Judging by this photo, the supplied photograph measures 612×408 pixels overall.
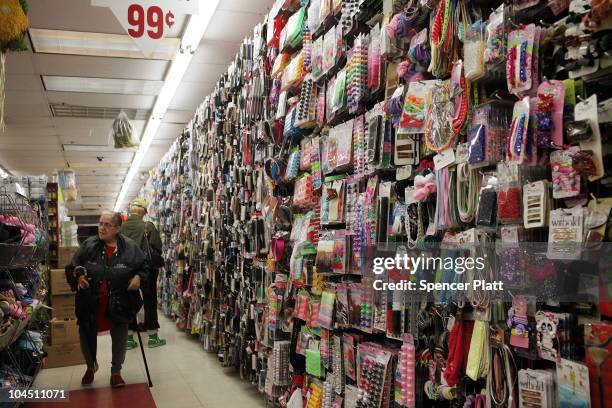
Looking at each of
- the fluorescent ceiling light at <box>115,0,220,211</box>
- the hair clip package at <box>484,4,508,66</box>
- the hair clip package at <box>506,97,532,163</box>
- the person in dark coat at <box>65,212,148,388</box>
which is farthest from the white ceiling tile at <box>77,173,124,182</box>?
the hair clip package at <box>506,97,532,163</box>

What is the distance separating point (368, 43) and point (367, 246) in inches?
34.3

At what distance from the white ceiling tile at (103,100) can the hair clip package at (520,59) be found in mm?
6826

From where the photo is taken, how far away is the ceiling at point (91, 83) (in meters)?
5.07

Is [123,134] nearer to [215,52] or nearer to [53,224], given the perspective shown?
[53,224]

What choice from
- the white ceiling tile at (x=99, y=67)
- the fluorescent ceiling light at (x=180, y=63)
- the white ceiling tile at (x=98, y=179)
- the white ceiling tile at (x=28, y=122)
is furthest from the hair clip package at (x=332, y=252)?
the white ceiling tile at (x=98, y=179)

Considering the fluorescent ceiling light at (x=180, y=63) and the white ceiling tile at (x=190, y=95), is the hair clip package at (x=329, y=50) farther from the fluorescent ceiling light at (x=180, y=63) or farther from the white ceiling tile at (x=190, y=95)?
the white ceiling tile at (x=190, y=95)

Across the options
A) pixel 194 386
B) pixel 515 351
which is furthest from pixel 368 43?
pixel 194 386

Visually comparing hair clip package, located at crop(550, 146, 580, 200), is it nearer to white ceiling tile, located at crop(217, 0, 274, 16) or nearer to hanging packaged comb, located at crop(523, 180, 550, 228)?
hanging packaged comb, located at crop(523, 180, 550, 228)

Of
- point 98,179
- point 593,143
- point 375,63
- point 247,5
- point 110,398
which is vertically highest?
point 98,179

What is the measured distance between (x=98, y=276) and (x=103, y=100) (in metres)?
3.92

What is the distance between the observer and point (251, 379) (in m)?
4.38

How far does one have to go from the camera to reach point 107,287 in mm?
4660

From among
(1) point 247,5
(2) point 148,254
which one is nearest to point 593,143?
(1) point 247,5

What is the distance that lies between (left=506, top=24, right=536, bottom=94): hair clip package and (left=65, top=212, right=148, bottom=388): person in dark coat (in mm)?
3774
